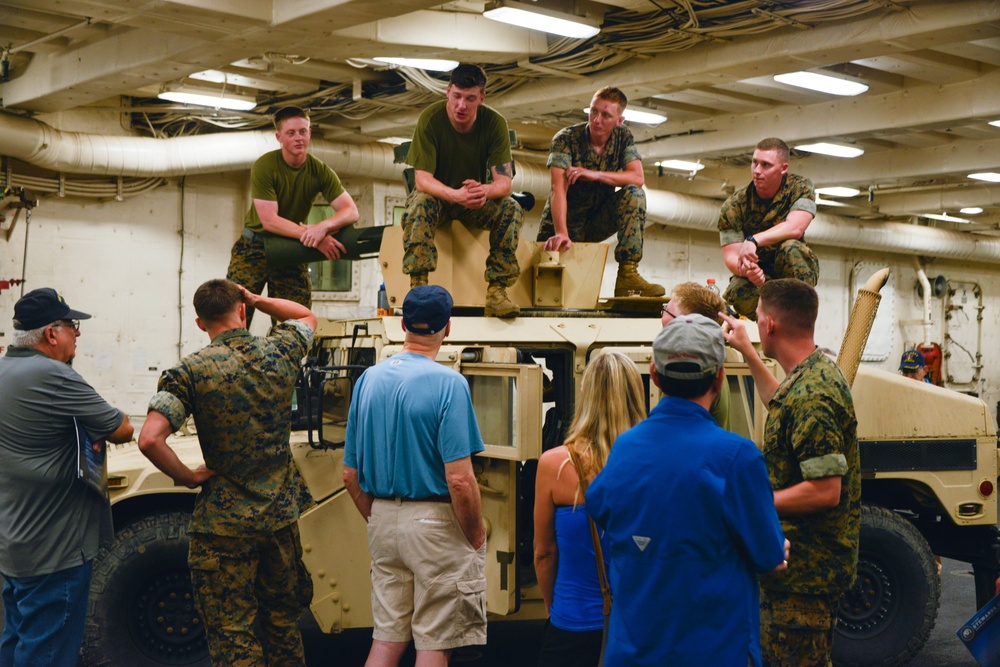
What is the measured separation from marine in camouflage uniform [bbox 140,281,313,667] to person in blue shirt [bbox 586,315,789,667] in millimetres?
1857

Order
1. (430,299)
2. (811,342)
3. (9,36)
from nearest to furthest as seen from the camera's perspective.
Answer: (811,342)
(430,299)
(9,36)

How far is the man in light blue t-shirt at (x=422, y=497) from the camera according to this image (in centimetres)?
376

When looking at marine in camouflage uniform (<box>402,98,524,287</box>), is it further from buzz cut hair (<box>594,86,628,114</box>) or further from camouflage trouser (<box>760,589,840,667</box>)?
camouflage trouser (<box>760,589,840,667</box>)

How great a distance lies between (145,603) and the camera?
5.09 metres

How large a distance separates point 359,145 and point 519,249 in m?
6.04

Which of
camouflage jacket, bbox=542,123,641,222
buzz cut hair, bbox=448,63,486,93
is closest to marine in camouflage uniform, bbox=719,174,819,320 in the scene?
camouflage jacket, bbox=542,123,641,222

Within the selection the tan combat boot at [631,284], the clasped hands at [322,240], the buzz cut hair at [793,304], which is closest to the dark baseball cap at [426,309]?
the buzz cut hair at [793,304]

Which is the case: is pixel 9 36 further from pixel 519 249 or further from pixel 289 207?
pixel 519 249

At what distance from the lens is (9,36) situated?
8.80 meters

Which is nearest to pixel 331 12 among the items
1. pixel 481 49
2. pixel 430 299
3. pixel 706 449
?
pixel 481 49

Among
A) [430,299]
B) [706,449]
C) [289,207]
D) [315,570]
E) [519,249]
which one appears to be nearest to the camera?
[706,449]

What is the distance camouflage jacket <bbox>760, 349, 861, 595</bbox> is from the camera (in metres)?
3.34

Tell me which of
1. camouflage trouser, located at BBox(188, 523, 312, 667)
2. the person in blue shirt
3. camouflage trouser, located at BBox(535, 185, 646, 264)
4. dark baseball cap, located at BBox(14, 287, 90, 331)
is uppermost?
camouflage trouser, located at BBox(535, 185, 646, 264)

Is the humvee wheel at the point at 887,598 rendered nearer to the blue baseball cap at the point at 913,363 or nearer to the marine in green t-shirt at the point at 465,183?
the marine in green t-shirt at the point at 465,183
